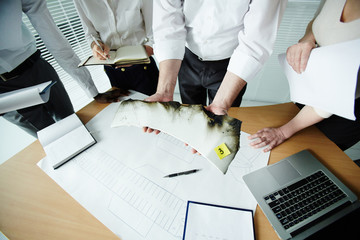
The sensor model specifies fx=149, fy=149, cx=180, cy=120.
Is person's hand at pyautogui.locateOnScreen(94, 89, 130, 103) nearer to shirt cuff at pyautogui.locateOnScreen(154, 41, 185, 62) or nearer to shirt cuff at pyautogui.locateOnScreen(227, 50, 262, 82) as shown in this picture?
shirt cuff at pyautogui.locateOnScreen(154, 41, 185, 62)

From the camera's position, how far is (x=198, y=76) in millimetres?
1127

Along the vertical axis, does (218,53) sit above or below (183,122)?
above

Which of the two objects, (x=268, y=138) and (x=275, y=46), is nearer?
(x=268, y=138)

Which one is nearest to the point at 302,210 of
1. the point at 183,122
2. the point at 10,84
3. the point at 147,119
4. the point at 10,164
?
the point at 183,122

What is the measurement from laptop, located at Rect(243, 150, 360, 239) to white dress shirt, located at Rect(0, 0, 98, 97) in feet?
4.88

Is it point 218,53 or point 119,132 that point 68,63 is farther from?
point 218,53

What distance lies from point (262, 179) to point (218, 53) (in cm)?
74

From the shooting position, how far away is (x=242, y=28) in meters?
0.81

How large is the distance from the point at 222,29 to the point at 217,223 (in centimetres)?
92

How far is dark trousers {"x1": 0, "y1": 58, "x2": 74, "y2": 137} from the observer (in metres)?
1.09

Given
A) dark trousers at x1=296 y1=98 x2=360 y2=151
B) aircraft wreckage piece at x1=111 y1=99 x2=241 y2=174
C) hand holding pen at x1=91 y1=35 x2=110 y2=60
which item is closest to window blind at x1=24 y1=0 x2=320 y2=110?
hand holding pen at x1=91 y1=35 x2=110 y2=60

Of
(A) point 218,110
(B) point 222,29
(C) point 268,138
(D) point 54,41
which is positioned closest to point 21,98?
(D) point 54,41

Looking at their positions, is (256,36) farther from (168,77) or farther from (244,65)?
(168,77)

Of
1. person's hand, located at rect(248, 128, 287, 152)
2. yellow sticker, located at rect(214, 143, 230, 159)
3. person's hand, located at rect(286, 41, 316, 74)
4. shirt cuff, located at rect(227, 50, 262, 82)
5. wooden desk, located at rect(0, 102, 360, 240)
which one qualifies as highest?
person's hand, located at rect(286, 41, 316, 74)
